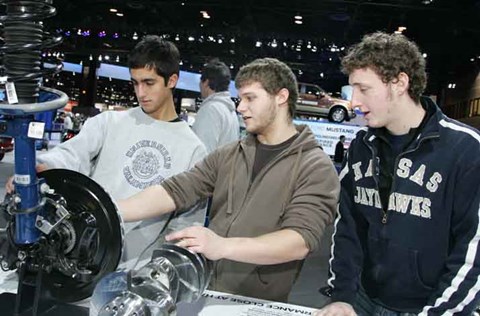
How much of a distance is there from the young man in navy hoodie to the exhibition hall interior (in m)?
0.13

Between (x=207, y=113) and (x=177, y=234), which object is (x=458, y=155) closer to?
(x=177, y=234)

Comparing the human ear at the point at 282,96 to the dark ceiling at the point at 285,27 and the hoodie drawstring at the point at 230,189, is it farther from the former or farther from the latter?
the dark ceiling at the point at 285,27

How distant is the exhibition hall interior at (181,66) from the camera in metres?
1.06

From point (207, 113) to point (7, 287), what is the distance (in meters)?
2.04

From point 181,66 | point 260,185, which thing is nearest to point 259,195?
point 260,185

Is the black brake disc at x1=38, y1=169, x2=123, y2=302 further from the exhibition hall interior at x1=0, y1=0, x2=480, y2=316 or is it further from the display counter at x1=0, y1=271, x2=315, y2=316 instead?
the display counter at x1=0, y1=271, x2=315, y2=316

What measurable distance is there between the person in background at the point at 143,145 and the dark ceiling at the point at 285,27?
816cm

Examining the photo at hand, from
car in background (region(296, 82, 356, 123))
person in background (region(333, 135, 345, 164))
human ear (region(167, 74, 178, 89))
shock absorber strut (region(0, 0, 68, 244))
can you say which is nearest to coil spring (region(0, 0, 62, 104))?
shock absorber strut (region(0, 0, 68, 244))

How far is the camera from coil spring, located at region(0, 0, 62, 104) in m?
1.02

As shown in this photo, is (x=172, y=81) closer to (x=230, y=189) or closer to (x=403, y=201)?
(x=230, y=189)

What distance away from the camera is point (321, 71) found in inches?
617

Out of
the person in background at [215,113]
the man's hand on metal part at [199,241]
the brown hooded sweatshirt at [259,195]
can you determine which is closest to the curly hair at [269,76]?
the brown hooded sweatshirt at [259,195]

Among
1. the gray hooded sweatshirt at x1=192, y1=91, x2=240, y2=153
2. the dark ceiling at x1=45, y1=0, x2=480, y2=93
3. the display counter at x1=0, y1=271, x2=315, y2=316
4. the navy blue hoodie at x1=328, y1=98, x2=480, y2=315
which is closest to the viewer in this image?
the navy blue hoodie at x1=328, y1=98, x2=480, y2=315

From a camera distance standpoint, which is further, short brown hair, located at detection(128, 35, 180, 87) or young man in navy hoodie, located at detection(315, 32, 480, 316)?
short brown hair, located at detection(128, 35, 180, 87)
